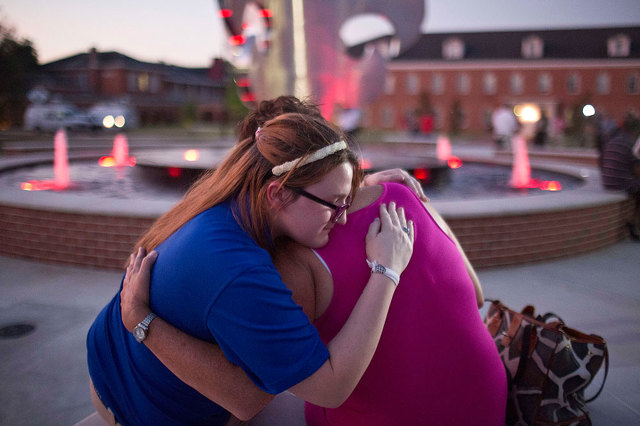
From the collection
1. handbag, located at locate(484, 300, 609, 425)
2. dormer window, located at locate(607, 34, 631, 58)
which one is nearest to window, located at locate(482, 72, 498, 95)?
dormer window, located at locate(607, 34, 631, 58)

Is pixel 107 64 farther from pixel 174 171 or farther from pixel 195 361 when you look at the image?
pixel 195 361

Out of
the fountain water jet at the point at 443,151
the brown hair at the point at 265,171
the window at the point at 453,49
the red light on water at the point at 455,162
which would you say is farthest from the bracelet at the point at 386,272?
the window at the point at 453,49

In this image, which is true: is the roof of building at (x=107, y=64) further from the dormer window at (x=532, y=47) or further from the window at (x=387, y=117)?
the dormer window at (x=532, y=47)

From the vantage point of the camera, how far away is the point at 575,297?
419 cm

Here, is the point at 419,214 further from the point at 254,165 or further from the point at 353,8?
the point at 353,8

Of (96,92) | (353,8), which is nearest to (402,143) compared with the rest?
(353,8)

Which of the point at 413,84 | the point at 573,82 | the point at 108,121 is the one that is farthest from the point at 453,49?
the point at 108,121

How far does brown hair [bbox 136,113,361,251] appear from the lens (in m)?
1.32

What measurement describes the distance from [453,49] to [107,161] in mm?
41738

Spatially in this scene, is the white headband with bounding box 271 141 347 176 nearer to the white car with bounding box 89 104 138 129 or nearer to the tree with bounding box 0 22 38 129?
the tree with bounding box 0 22 38 129

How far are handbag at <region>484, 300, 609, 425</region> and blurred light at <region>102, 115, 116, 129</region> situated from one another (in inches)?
1615

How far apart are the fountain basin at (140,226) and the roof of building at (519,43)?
4426 centimetres

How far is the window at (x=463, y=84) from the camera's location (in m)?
46.8

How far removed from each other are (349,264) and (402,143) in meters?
23.1
